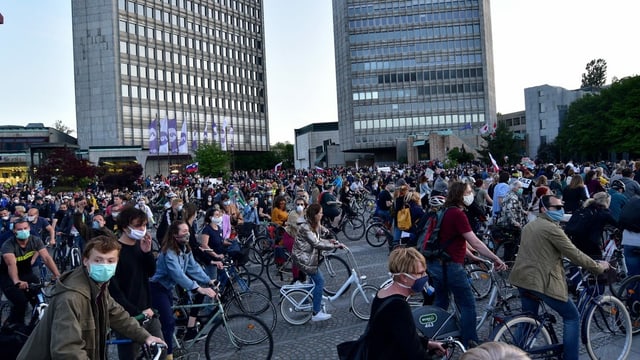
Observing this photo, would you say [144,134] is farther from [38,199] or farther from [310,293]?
[310,293]

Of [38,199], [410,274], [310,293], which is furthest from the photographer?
[38,199]

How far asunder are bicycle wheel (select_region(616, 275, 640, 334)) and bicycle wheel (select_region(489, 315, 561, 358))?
1.77 meters

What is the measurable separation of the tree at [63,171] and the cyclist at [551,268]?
5093 cm

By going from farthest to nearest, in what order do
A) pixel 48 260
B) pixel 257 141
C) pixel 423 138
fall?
pixel 257 141, pixel 423 138, pixel 48 260

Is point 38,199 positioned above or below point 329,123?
below

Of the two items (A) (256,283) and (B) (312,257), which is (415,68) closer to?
(A) (256,283)

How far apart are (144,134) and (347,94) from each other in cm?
3779

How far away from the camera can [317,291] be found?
25.8 feet

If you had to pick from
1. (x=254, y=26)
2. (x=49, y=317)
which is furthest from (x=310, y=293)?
(x=254, y=26)

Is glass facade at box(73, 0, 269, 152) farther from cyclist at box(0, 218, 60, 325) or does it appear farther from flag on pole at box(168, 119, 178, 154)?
cyclist at box(0, 218, 60, 325)

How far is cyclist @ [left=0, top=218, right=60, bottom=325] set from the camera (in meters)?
7.03

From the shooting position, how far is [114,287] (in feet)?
16.8

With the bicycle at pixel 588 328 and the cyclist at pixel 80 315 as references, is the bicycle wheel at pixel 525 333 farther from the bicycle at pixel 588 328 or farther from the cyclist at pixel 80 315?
the cyclist at pixel 80 315

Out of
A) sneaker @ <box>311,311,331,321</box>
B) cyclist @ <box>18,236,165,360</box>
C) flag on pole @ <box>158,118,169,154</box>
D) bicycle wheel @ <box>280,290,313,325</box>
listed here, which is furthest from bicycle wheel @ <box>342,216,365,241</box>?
flag on pole @ <box>158,118,169,154</box>
